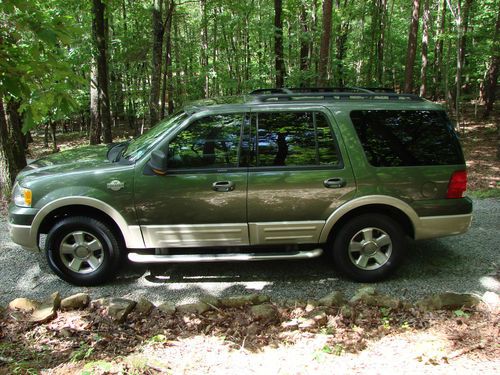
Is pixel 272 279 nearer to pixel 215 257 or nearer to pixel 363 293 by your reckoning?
pixel 215 257

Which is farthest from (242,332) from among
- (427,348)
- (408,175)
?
(408,175)

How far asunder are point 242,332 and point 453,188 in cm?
273

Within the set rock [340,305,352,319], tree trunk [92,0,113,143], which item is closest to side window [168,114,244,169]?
rock [340,305,352,319]

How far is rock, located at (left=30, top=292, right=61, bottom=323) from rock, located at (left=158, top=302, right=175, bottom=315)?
3.14 ft

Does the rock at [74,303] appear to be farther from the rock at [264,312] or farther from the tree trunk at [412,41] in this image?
the tree trunk at [412,41]

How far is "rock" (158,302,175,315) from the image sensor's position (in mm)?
3625

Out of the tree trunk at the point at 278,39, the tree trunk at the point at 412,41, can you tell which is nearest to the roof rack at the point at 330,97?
the tree trunk at the point at 278,39

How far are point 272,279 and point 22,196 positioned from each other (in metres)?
2.90

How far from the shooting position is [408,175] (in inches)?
163

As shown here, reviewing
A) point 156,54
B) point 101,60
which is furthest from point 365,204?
point 101,60

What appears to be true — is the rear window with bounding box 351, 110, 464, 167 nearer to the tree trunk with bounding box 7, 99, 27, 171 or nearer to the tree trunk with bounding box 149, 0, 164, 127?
the tree trunk with bounding box 7, 99, 27, 171

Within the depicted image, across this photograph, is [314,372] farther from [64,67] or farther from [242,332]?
[64,67]

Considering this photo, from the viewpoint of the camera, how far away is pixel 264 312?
11.6 feet

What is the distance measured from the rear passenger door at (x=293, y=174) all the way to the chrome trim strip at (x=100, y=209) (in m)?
1.24
